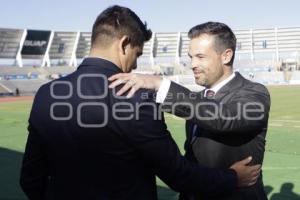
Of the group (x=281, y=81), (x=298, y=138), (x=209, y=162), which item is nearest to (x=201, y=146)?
(x=209, y=162)

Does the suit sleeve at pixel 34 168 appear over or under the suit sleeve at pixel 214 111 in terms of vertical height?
under

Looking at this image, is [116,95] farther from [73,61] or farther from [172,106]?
[73,61]

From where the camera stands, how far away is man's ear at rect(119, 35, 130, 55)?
85.4 inches

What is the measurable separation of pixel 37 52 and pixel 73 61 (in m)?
8.67

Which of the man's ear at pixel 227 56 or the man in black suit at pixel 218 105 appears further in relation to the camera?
the man's ear at pixel 227 56

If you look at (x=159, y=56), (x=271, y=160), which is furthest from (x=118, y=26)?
(x=159, y=56)

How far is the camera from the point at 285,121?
57.1 ft

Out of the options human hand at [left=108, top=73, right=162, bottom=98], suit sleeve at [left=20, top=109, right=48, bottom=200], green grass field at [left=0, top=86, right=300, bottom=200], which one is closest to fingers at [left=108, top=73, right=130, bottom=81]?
human hand at [left=108, top=73, right=162, bottom=98]

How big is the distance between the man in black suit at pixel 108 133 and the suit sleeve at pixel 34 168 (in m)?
0.04

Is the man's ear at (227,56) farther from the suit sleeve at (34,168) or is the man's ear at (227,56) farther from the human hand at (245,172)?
the suit sleeve at (34,168)

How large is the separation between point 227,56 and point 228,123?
588 mm

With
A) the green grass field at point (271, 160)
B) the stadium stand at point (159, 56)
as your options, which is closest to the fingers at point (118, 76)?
the green grass field at point (271, 160)

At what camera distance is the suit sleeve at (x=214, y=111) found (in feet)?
7.86

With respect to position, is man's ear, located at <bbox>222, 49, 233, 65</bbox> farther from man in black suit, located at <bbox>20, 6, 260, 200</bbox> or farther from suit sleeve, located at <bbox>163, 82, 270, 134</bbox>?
man in black suit, located at <bbox>20, 6, 260, 200</bbox>
